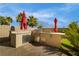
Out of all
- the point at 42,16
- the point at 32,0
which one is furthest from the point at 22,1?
the point at 42,16

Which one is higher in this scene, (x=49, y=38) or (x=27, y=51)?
(x=49, y=38)

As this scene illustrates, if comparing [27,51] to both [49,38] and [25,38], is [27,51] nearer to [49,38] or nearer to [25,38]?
[25,38]

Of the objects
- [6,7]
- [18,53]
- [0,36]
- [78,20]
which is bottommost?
[18,53]

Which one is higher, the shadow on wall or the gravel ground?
the shadow on wall

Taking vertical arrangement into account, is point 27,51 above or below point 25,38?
below

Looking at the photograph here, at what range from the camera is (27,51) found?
305 centimetres

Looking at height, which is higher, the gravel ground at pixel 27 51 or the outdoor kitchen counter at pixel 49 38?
the outdoor kitchen counter at pixel 49 38

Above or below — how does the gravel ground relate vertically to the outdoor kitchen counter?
below

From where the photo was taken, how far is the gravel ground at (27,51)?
3.02 meters

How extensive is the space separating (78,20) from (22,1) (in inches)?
37.2

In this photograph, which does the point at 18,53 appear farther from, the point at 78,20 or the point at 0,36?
the point at 78,20

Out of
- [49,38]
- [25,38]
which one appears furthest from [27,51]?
[49,38]

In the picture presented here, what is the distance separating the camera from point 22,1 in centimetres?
306

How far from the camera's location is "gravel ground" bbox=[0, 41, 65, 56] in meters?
3.02
